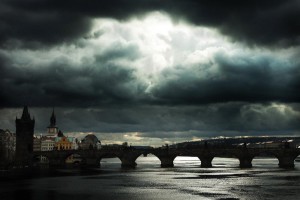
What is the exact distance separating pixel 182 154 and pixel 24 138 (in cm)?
7461

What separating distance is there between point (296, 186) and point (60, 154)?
106 meters

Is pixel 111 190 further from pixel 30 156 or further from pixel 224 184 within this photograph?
pixel 30 156

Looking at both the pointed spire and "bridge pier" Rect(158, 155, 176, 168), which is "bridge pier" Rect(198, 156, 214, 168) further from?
the pointed spire

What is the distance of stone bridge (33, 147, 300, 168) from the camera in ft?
422

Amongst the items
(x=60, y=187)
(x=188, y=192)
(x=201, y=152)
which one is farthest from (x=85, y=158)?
(x=188, y=192)

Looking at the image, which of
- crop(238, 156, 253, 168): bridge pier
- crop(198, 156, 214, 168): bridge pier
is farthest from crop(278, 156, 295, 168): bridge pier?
crop(198, 156, 214, 168): bridge pier

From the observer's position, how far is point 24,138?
586ft

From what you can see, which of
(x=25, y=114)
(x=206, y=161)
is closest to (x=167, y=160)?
(x=206, y=161)

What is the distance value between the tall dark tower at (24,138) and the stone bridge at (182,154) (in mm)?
9565

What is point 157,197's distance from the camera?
6203 cm

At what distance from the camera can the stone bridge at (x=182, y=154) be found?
5059 inches

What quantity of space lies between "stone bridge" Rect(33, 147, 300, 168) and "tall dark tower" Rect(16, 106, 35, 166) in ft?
31.4

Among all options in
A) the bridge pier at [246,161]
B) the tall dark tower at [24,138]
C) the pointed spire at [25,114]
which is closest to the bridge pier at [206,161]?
the bridge pier at [246,161]

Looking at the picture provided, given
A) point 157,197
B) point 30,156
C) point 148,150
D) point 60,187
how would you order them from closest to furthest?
1. point 157,197
2. point 60,187
3. point 148,150
4. point 30,156
